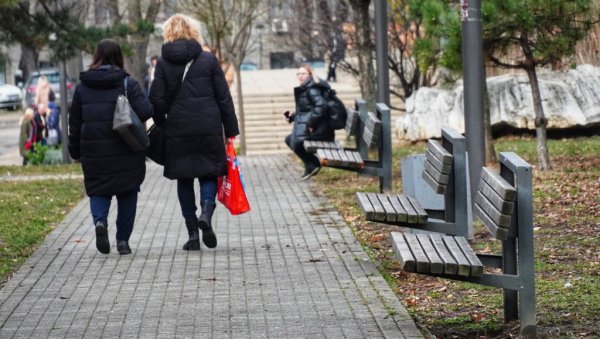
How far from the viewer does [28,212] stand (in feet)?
44.6

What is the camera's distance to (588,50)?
21.7 meters

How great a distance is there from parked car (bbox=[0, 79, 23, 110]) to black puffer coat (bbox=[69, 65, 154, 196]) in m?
42.1

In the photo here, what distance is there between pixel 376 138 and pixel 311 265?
4.29 meters

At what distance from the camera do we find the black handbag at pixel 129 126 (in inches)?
387

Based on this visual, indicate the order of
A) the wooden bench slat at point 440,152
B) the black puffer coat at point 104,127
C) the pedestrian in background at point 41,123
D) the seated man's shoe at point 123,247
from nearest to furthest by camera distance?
the wooden bench slat at point 440,152
the black puffer coat at point 104,127
the seated man's shoe at point 123,247
the pedestrian in background at point 41,123

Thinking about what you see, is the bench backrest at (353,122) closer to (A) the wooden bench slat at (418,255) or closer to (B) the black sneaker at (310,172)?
(B) the black sneaker at (310,172)

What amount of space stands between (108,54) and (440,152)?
2.85 metres

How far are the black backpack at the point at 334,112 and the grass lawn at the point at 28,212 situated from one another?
297cm

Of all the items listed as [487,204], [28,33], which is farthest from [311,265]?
[28,33]

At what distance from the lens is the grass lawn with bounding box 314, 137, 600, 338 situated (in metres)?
7.10

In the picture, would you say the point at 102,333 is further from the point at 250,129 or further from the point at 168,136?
the point at 250,129

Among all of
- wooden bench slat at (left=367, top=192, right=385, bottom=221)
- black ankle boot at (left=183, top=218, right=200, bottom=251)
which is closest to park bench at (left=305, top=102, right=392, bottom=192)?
black ankle boot at (left=183, top=218, right=200, bottom=251)

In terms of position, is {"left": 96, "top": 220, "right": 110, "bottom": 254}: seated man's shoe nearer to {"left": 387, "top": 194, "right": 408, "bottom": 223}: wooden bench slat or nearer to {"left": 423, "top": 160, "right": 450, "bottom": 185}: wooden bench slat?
{"left": 387, "top": 194, "right": 408, "bottom": 223}: wooden bench slat

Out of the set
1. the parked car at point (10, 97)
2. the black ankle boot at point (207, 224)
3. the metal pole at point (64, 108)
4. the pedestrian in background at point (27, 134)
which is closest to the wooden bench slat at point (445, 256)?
the black ankle boot at point (207, 224)
